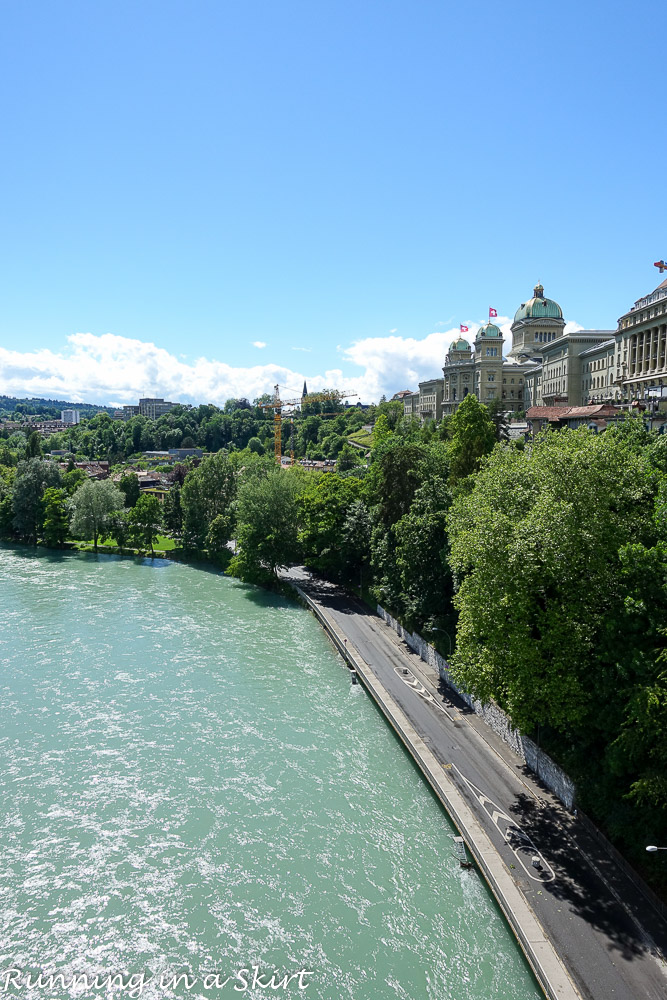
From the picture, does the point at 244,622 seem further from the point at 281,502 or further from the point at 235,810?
the point at 235,810

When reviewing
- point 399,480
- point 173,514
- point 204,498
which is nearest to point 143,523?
point 173,514

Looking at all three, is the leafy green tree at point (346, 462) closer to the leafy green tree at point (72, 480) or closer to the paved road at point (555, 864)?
the leafy green tree at point (72, 480)

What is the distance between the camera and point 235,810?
18.8m

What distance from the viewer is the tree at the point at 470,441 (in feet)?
122

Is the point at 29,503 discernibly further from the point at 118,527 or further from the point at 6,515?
the point at 118,527

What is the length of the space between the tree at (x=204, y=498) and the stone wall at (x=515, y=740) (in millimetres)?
29396

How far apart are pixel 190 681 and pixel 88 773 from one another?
7.60 metres

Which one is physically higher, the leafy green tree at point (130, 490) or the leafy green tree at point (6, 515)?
the leafy green tree at point (130, 490)

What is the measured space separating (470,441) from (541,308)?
5863cm

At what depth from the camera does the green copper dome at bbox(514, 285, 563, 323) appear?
88188 mm

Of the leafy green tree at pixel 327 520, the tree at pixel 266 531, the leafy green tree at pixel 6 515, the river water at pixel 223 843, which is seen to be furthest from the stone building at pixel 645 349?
the leafy green tree at pixel 6 515

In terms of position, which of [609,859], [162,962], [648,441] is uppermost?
[648,441]

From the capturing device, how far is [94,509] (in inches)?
2344

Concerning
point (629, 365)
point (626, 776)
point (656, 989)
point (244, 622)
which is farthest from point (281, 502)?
point (656, 989)
